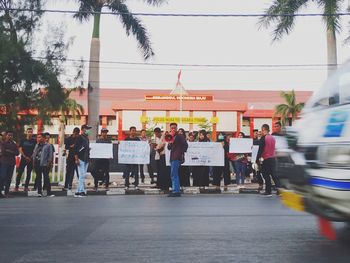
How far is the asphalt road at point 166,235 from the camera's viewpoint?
5.00m

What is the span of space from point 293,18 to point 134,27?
7.40 meters

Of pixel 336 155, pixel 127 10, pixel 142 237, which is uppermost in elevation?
pixel 127 10

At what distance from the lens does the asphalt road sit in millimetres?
5000

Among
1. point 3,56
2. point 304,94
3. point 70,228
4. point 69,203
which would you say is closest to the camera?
point 70,228

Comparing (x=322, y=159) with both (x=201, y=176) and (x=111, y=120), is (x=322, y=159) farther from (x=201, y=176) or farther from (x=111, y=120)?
(x=111, y=120)

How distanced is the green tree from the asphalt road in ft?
35.8

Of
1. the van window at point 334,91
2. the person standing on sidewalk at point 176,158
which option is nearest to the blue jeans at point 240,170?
the person standing on sidewalk at point 176,158

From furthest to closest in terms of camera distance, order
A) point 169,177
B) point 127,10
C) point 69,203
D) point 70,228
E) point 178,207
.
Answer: point 127,10 → point 169,177 → point 69,203 → point 178,207 → point 70,228

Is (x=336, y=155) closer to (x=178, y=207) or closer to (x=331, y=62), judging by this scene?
(x=178, y=207)

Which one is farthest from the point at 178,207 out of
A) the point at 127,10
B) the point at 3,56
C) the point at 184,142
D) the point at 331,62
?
the point at 127,10

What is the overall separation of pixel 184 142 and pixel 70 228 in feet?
20.7

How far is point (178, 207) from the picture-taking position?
969cm


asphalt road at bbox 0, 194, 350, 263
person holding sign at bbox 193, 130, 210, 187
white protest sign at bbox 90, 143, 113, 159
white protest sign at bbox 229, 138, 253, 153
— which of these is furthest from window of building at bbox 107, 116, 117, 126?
asphalt road at bbox 0, 194, 350, 263

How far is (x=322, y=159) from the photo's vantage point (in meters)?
4.68
